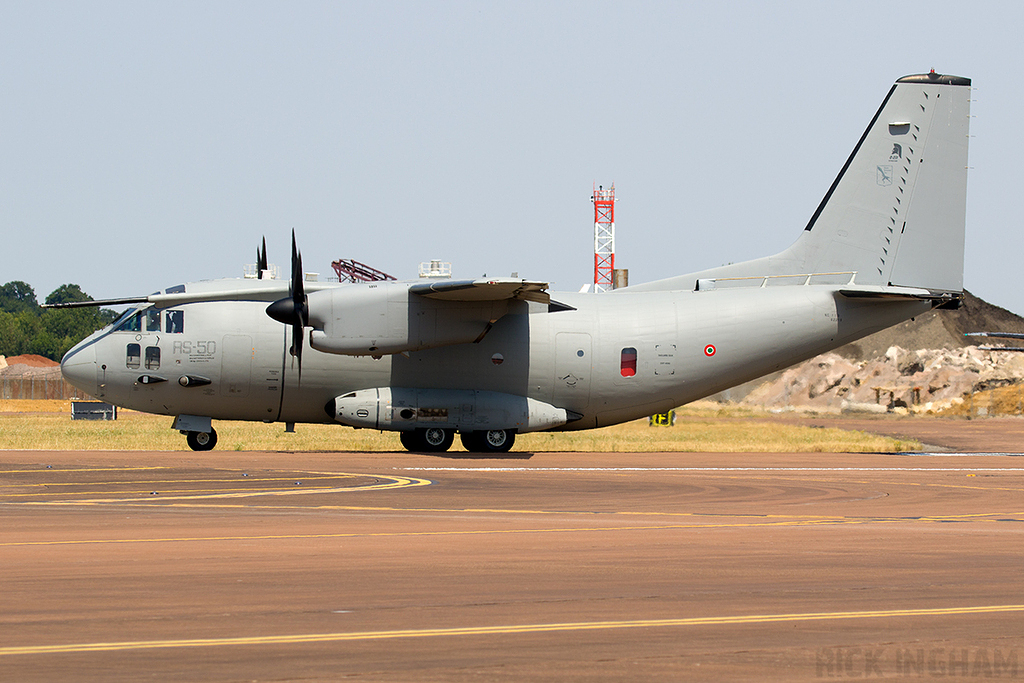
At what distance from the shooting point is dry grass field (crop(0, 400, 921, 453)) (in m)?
36.8

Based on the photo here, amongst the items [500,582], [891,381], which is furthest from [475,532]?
[891,381]

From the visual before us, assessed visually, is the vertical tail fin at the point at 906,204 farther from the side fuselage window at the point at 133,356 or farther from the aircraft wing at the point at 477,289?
the side fuselage window at the point at 133,356

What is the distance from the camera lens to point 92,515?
16109mm

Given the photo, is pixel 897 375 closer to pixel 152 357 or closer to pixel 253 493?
pixel 152 357

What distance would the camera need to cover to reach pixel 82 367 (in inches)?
1282

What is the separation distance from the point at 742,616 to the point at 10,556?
26.5 feet

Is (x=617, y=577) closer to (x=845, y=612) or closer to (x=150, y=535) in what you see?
(x=845, y=612)

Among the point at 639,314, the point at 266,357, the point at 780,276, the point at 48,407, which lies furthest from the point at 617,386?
the point at 48,407

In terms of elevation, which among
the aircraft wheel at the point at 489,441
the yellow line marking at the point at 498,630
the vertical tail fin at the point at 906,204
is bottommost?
the aircraft wheel at the point at 489,441

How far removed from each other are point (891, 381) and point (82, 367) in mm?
51538

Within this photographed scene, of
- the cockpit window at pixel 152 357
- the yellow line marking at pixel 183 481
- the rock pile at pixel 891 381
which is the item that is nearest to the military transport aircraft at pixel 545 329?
the cockpit window at pixel 152 357

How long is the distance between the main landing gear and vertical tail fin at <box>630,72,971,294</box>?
688 centimetres

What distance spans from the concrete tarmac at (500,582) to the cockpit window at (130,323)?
11.1 meters

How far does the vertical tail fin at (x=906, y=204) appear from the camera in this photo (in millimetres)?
35000
